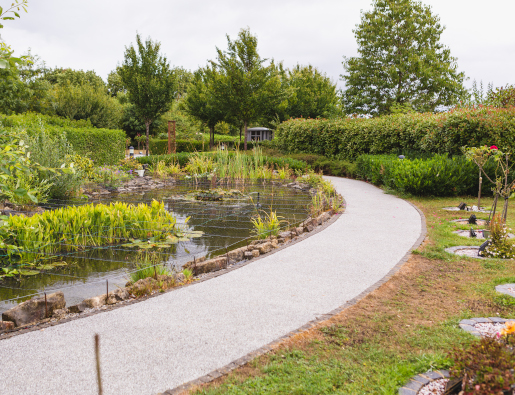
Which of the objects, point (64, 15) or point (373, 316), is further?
point (64, 15)

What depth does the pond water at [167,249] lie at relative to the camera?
3.91m

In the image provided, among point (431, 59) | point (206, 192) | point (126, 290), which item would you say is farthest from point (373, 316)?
point (431, 59)

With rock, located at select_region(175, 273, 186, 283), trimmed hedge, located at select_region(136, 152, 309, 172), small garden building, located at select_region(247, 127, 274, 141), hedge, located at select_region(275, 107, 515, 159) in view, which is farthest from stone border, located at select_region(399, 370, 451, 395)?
small garden building, located at select_region(247, 127, 274, 141)

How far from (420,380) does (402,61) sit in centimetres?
2547

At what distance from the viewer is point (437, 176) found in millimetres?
9250

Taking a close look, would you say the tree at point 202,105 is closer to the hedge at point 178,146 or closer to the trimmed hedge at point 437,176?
the hedge at point 178,146

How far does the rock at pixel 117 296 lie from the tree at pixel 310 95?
77.3 feet

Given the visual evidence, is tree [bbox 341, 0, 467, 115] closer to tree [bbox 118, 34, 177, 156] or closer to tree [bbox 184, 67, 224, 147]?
tree [bbox 184, 67, 224, 147]

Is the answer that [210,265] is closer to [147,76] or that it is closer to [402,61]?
[147,76]

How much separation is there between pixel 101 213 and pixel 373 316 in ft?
12.9

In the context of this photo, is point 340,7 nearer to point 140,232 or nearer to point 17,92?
point 140,232

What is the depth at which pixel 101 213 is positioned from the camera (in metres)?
5.42

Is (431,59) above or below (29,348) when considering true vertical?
above

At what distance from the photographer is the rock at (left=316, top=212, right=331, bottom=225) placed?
22.5 ft
